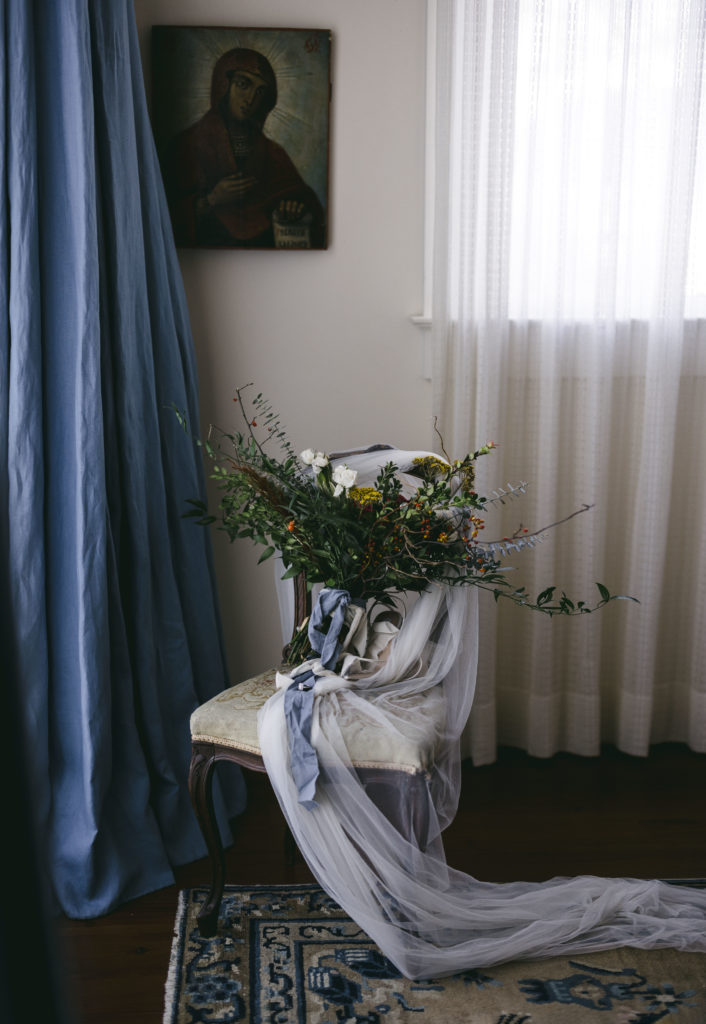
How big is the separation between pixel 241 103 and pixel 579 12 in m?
0.96

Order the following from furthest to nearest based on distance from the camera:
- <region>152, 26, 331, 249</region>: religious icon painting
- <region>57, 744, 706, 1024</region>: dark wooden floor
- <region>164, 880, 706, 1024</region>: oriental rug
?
<region>152, 26, 331, 249</region>: religious icon painting
<region>57, 744, 706, 1024</region>: dark wooden floor
<region>164, 880, 706, 1024</region>: oriental rug

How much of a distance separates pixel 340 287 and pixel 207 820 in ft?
4.92

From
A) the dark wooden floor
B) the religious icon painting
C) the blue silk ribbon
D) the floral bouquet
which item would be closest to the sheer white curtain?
the dark wooden floor

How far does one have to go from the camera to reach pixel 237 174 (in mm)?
2338

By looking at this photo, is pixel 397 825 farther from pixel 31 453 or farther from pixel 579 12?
pixel 579 12

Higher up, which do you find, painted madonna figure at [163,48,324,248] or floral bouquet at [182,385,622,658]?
painted madonna figure at [163,48,324,248]

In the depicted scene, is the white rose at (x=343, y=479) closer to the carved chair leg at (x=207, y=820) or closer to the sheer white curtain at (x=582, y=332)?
the carved chair leg at (x=207, y=820)

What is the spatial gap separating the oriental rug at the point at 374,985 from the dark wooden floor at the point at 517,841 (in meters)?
0.10

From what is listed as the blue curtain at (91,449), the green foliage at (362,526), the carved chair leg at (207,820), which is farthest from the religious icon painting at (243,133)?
the carved chair leg at (207,820)

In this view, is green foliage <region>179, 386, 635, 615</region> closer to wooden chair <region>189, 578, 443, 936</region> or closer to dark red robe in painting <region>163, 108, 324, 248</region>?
wooden chair <region>189, 578, 443, 936</region>

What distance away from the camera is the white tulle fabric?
5.34ft

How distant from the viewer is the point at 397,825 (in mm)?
1671

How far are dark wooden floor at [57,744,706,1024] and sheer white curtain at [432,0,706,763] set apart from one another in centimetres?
10

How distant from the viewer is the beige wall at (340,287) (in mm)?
2328
